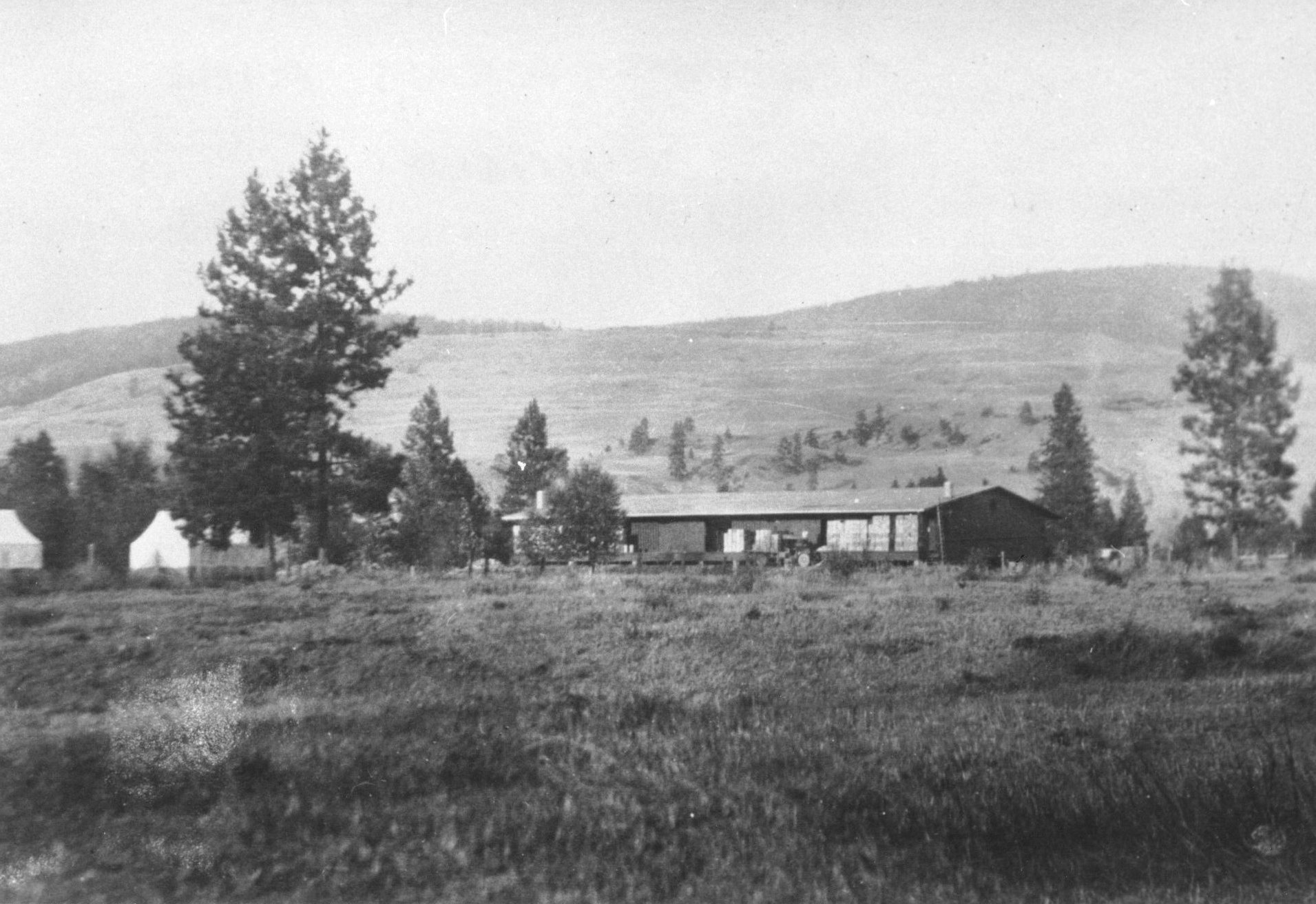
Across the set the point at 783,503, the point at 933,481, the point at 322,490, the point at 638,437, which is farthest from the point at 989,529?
the point at 322,490

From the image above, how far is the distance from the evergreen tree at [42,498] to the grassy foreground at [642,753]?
262 centimetres

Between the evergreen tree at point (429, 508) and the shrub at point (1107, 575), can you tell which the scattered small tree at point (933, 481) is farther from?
the shrub at point (1107, 575)

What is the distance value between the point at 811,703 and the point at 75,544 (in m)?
12.4

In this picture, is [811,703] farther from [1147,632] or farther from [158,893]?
[158,893]

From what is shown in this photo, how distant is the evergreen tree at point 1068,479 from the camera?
24.5 meters

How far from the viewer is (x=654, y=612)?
1215cm

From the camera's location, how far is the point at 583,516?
25406 mm

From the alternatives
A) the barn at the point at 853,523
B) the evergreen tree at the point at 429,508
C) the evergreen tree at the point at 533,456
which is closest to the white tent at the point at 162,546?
the evergreen tree at the point at 429,508

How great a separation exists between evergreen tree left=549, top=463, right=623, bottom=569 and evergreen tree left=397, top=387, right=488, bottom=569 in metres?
2.31

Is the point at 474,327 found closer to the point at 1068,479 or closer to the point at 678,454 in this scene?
the point at 1068,479

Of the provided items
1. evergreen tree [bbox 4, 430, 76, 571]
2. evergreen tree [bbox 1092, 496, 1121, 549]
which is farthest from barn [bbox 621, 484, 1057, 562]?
evergreen tree [bbox 4, 430, 76, 571]

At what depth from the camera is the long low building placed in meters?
40.5

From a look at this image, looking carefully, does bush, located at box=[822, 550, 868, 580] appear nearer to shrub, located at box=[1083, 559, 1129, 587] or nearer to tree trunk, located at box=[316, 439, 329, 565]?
shrub, located at box=[1083, 559, 1129, 587]

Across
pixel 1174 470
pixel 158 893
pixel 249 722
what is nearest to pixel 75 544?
pixel 249 722
